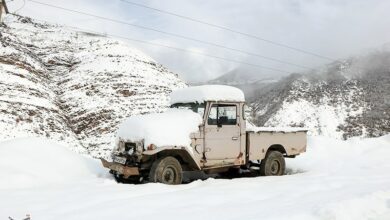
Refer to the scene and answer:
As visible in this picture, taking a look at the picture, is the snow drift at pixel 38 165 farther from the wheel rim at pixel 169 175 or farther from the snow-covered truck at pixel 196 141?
the wheel rim at pixel 169 175

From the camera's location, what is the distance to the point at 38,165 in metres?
9.55

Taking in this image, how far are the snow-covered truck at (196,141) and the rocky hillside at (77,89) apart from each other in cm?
877

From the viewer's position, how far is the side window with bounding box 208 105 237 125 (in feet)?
33.2

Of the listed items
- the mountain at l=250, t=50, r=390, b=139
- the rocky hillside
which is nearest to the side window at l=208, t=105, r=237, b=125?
the rocky hillside

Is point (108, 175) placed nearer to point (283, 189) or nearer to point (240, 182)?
point (240, 182)

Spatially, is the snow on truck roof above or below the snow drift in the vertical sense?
above

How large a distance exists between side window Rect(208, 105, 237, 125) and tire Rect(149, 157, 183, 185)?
144 centimetres

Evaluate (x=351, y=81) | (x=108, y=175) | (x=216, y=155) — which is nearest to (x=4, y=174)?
(x=108, y=175)

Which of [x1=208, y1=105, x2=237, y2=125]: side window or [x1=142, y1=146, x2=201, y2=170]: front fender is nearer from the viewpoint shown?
[x1=142, y1=146, x2=201, y2=170]: front fender

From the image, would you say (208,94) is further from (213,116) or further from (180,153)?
(180,153)

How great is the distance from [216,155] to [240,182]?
1.01 m

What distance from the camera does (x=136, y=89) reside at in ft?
90.3

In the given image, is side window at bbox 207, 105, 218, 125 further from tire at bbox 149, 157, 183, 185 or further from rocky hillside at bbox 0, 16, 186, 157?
rocky hillside at bbox 0, 16, 186, 157

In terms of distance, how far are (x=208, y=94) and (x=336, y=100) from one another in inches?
3357
